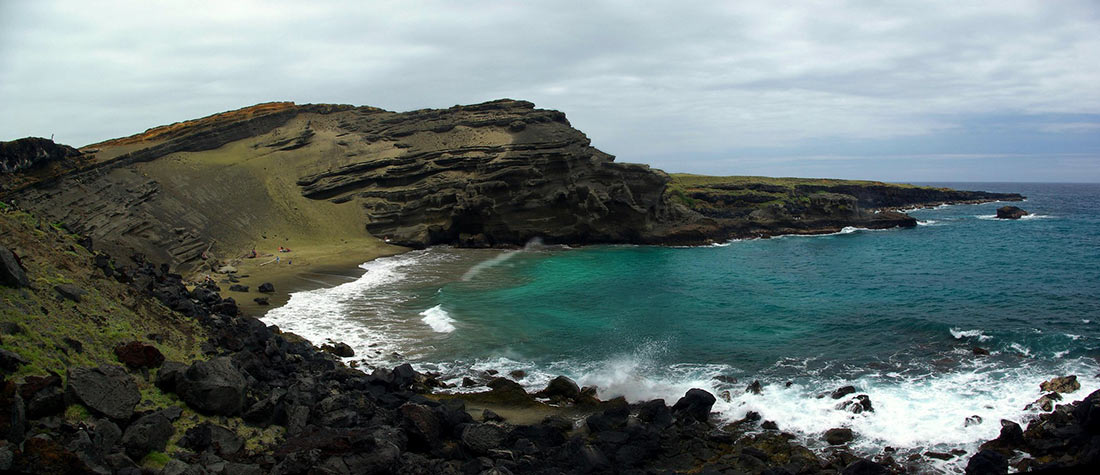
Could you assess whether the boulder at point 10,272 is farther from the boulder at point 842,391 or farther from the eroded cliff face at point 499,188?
the eroded cliff face at point 499,188

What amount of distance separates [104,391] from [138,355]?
1992mm

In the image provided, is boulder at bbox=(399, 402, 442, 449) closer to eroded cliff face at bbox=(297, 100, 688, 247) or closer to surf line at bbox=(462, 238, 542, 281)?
surf line at bbox=(462, 238, 542, 281)

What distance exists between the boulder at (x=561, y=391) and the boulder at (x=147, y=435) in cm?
1052

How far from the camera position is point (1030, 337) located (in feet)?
73.7

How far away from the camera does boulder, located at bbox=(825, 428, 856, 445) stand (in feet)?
49.9

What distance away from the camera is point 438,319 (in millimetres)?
27438

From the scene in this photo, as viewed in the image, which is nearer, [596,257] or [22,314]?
[22,314]

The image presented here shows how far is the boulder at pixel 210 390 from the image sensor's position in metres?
11.3

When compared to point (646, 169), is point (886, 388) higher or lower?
lower

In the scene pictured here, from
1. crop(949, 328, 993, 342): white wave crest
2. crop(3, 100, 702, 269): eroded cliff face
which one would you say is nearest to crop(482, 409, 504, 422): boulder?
crop(949, 328, 993, 342): white wave crest

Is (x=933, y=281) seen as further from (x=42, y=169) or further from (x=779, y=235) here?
(x=42, y=169)

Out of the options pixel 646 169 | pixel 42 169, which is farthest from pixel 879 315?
pixel 42 169

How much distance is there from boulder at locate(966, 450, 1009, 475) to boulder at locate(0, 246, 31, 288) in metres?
20.0

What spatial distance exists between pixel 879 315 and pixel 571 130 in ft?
138
